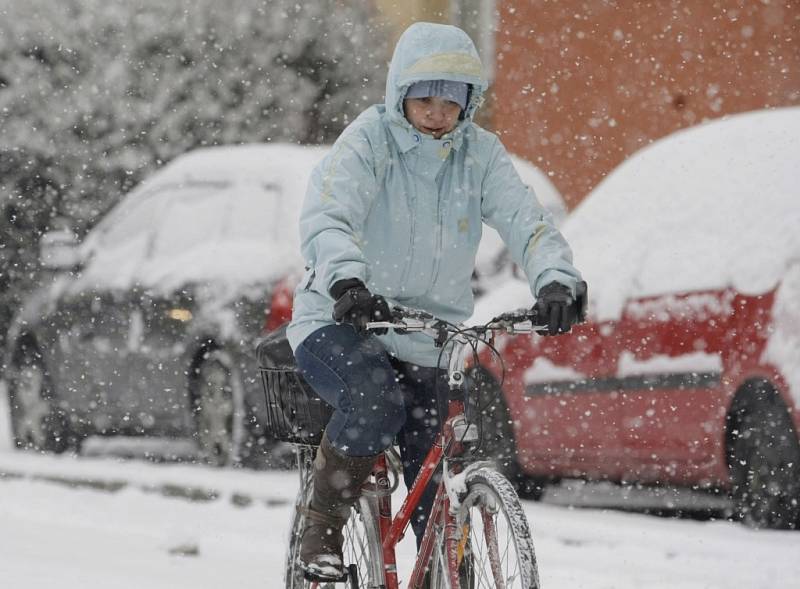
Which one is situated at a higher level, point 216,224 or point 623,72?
point 623,72

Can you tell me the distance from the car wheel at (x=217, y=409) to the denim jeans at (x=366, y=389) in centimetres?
522

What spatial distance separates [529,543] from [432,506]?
27.9 inches

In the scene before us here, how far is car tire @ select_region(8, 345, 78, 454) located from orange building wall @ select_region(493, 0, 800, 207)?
17.9 ft

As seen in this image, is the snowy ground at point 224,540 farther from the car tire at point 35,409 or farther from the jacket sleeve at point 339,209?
the jacket sleeve at point 339,209

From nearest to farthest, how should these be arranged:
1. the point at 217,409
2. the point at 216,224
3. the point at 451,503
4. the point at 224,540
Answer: the point at 451,503 → the point at 224,540 → the point at 217,409 → the point at 216,224

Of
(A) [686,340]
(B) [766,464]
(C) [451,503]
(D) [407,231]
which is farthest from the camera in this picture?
(A) [686,340]

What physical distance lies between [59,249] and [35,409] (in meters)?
1.62

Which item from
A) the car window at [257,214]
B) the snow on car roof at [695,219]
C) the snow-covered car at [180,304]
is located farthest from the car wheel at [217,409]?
the snow on car roof at [695,219]

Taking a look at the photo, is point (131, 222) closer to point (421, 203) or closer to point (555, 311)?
point (421, 203)

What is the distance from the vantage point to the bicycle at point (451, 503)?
13.8 feet

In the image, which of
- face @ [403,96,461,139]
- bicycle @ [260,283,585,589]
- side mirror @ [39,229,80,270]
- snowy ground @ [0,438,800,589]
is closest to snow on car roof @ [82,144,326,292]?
side mirror @ [39,229,80,270]

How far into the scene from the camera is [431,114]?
15.1 ft

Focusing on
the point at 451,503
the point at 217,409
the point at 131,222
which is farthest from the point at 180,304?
the point at 451,503

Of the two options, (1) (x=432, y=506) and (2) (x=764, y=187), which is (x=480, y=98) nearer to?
(1) (x=432, y=506)
